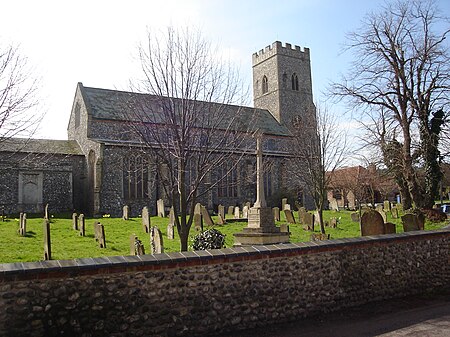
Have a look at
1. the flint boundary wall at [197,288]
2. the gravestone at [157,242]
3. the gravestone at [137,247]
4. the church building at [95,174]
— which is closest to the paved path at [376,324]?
the flint boundary wall at [197,288]

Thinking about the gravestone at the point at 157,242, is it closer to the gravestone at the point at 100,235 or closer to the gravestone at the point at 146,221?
the gravestone at the point at 100,235

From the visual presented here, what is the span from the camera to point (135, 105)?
10.3 m

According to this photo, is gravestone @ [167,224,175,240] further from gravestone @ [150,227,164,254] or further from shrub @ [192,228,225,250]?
gravestone @ [150,227,164,254]

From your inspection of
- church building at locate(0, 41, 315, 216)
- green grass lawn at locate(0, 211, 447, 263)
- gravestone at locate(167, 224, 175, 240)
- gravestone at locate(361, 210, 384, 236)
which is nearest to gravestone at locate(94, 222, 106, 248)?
green grass lawn at locate(0, 211, 447, 263)

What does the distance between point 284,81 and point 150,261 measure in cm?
3903

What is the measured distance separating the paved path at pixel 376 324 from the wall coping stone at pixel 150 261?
1.19m

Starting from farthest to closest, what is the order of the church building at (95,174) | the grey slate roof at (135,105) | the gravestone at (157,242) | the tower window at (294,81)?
the tower window at (294,81)
the church building at (95,174)
the grey slate roof at (135,105)
the gravestone at (157,242)

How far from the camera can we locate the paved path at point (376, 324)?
20.9ft

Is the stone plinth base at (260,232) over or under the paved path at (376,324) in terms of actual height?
over

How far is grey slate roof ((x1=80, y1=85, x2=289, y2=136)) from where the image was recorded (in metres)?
10.2

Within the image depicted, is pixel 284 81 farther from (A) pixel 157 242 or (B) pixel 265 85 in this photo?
(A) pixel 157 242

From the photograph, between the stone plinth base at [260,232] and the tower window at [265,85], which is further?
the tower window at [265,85]

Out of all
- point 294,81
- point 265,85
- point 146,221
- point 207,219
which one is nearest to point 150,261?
point 146,221

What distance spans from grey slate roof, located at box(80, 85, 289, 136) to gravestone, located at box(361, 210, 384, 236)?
4140 mm
